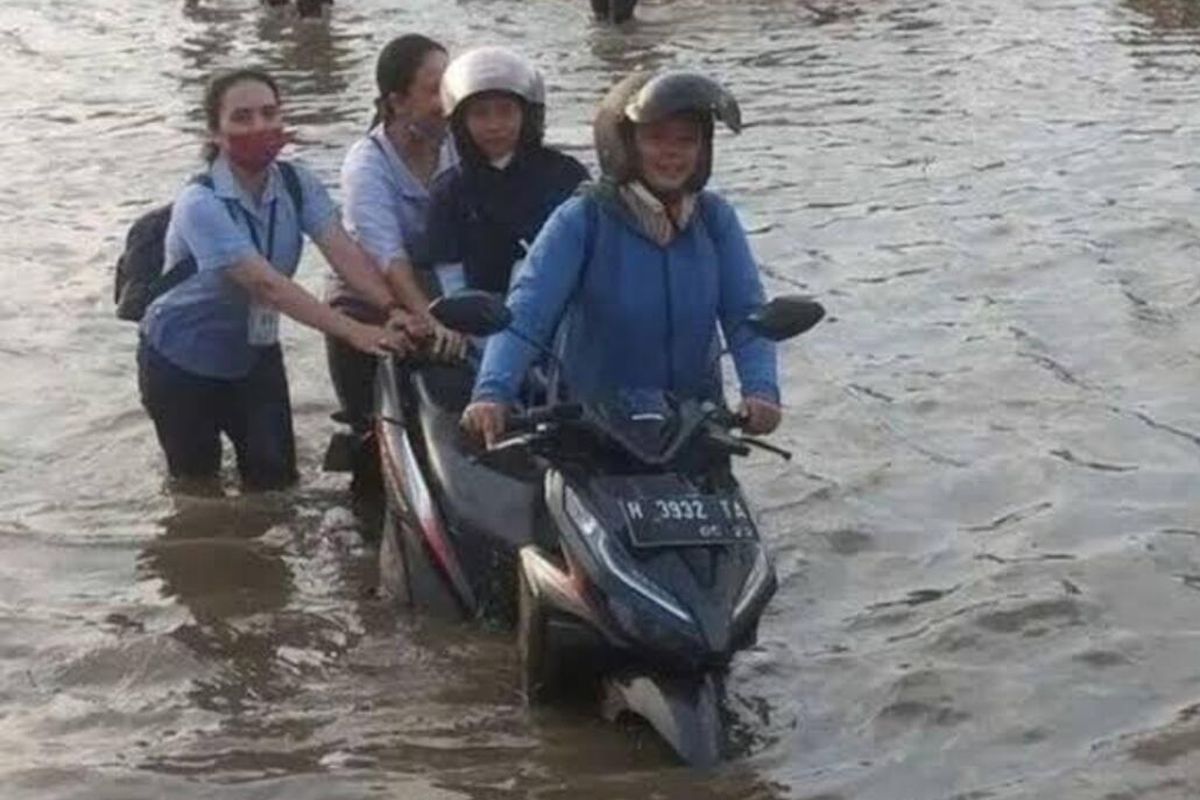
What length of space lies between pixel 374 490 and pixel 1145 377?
3.42 meters

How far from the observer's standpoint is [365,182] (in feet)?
25.9

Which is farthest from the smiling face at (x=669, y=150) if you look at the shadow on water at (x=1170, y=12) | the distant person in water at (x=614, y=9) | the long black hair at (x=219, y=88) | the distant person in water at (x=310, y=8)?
the distant person in water at (x=310, y=8)

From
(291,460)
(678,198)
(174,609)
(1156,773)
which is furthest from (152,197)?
(1156,773)

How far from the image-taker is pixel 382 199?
788 centimetres

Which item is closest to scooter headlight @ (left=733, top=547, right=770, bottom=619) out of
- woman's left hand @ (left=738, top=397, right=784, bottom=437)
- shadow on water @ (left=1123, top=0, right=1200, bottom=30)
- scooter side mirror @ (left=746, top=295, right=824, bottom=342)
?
woman's left hand @ (left=738, top=397, right=784, bottom=437)

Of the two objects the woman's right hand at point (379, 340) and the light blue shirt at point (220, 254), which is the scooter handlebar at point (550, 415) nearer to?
the woman's right hand at point (379, 340)

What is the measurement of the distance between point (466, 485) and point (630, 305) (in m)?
0.82

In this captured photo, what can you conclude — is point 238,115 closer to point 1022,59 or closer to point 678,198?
point 678,198

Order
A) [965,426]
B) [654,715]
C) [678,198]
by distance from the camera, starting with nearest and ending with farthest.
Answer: [654,715]
[678,198]
[965,426]

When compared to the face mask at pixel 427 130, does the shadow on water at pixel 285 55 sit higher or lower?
lower

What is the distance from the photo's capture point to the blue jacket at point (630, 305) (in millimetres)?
6281

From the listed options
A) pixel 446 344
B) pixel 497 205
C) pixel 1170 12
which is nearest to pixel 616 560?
pixel 446 344

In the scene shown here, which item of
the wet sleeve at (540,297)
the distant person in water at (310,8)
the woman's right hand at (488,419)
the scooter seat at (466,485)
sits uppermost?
the wet sleeve at (540,297)

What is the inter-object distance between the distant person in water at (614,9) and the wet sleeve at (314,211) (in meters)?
14.3
